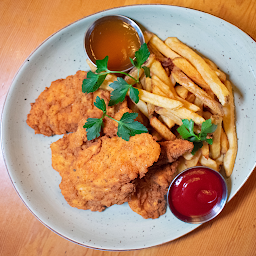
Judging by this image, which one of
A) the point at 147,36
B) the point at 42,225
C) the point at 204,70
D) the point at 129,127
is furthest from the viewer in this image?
the point at 42,225

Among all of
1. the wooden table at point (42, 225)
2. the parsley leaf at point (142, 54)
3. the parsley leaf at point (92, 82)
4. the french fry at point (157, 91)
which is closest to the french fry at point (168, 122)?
the french fry at point (157, 91)

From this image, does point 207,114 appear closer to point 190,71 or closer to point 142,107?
point 190,71

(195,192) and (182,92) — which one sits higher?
(182,92)

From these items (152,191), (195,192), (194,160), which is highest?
(194,160)

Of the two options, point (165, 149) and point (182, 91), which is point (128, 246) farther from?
point (182, 91)

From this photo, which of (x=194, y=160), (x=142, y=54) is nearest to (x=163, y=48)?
(x=142, y=54)

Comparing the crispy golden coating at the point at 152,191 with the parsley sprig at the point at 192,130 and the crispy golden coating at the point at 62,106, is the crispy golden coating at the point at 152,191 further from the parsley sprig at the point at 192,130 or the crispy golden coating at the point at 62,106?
the crispy golden coating at the point at 62,106

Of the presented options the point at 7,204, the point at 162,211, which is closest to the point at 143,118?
the point at 162,211
